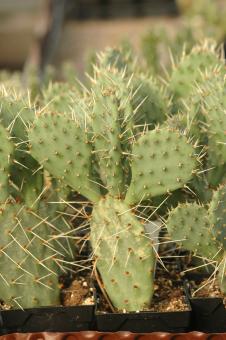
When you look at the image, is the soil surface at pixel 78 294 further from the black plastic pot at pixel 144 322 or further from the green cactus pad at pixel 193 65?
the green cactus pad at pixel 193 65

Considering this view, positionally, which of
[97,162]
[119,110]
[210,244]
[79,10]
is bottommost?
[79,10]

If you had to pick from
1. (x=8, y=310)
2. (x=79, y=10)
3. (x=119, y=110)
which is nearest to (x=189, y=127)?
(x=119, y=110)

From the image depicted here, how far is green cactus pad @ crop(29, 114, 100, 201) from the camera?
5.11 ft

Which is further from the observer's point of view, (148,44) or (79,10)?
(79,10)

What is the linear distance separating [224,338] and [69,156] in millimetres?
521

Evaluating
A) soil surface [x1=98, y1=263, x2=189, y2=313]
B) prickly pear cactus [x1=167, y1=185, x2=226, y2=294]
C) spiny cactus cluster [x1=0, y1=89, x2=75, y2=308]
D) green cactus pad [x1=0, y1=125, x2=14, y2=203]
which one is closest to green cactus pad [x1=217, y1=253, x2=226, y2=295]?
prickly pear cactus [x1=167, y1=185, x2=226, y2=294]

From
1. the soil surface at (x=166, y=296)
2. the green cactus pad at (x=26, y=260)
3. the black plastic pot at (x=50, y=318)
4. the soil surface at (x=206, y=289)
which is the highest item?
the green cactus pad at (x=26, y=260)

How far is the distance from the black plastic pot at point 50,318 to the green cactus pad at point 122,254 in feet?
0.27

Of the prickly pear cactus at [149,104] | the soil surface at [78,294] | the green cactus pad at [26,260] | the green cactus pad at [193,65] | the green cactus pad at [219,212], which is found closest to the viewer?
the green cactus pad at [219,212]

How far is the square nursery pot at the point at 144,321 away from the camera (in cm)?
160

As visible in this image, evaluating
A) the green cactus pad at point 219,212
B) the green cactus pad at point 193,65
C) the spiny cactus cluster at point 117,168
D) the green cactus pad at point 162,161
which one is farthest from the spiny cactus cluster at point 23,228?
the green cactus pad at point 193,65

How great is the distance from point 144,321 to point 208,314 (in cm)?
16

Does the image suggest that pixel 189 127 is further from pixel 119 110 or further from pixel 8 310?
pixel 8 310

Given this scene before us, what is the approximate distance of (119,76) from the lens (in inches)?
66.7
